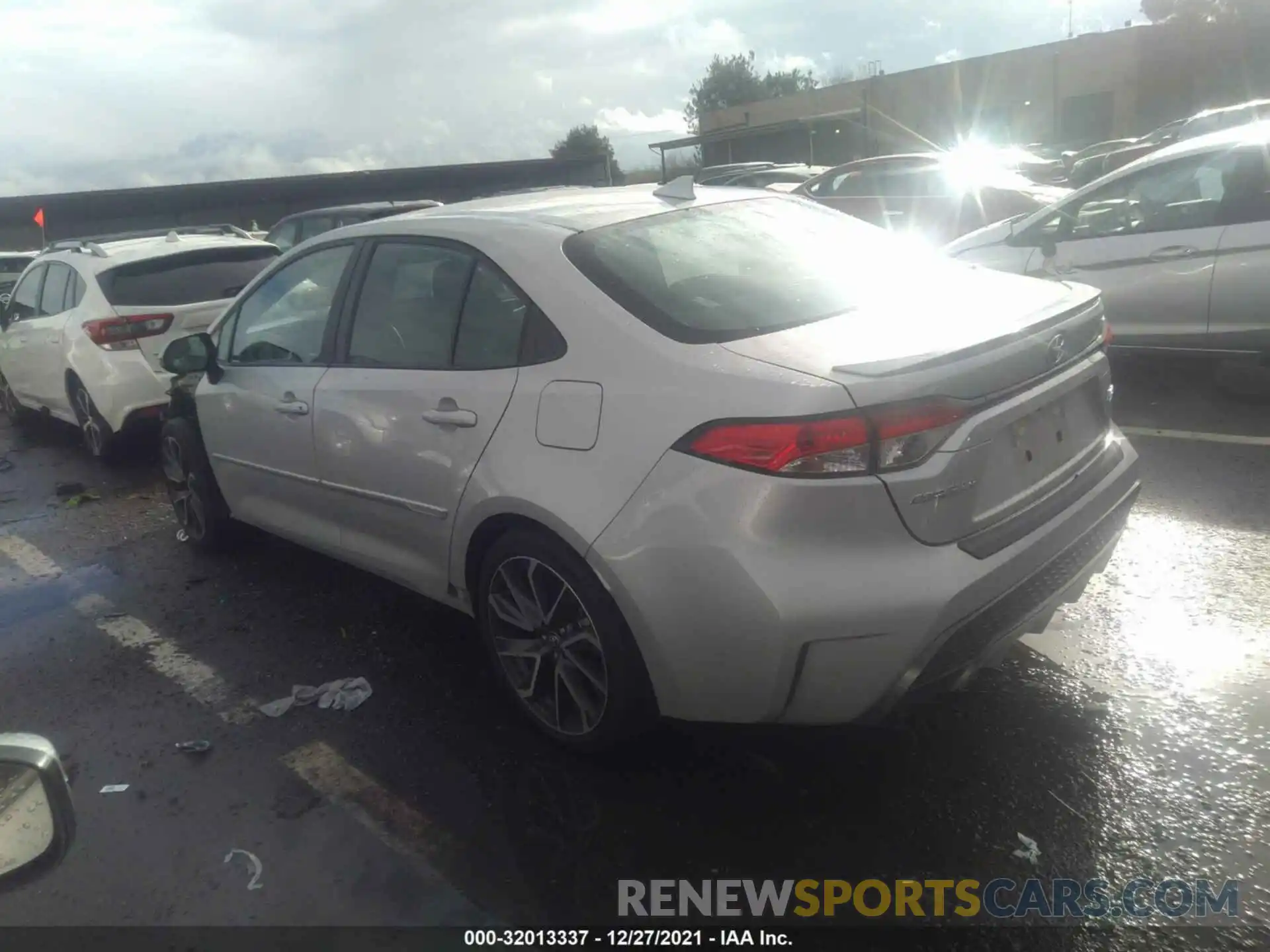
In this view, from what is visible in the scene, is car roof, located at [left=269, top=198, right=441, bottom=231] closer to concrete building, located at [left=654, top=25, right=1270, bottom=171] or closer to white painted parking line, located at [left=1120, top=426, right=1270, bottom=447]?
white painted parking line, located at [left=1120, top=426, right=1270, bottom=447]

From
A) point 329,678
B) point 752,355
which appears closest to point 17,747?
point 752,355

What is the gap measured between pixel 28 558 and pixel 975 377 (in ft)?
18.0

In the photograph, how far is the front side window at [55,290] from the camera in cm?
819

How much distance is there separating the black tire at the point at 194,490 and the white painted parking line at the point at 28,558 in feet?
2.35

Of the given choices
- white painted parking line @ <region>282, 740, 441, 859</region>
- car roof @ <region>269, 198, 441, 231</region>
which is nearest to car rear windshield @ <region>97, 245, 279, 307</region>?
car roof @ <region>269, 198, 441, 231</region>

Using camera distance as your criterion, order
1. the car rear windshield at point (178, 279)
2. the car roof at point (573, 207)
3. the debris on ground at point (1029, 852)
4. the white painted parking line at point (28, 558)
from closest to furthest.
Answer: the debris on ground at point (1029, 852), the car roof at point (573, 207), the white painted parking line at point (28, 558), the car rear windshield at point (178, 279)

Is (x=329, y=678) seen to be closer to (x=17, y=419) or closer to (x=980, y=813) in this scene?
(x=980, y=813)

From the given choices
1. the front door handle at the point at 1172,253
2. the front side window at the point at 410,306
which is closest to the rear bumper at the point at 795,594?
the front side window at the point at 410,306

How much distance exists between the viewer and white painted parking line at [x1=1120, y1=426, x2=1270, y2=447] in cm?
588

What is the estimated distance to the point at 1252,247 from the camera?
6215 mm

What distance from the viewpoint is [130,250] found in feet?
26.0

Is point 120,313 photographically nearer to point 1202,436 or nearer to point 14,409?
point 14,409

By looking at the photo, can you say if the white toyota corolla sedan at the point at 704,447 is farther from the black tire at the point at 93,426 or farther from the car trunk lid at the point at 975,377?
the black tire at the point at 93,426

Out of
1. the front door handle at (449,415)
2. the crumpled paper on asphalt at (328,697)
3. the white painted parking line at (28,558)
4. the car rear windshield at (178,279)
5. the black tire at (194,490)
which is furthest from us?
the car rear windshield at (178,279)
